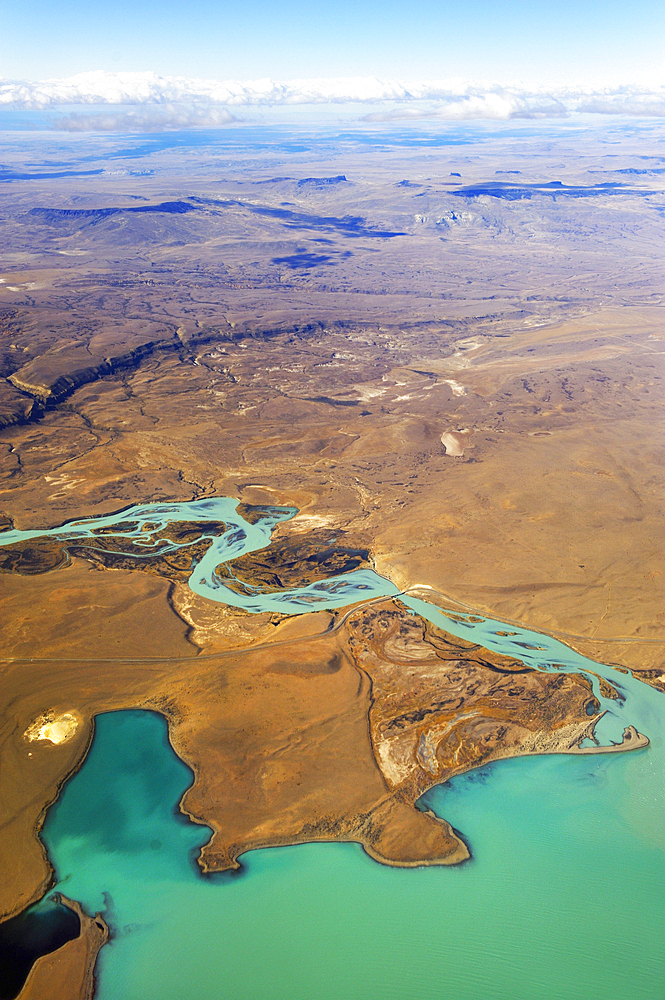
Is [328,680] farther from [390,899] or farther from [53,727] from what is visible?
[53,727]

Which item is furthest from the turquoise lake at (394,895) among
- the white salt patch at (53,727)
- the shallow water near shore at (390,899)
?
the white salt patch at (53,727)

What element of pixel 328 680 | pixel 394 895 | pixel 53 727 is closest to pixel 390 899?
pixel 394 895

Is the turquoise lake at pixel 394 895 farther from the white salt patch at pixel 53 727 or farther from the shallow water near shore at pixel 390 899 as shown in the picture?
the white salt patch at pixel 53 727

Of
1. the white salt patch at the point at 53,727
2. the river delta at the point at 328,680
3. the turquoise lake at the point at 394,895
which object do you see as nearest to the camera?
the turquoise lake at the point at 394,895

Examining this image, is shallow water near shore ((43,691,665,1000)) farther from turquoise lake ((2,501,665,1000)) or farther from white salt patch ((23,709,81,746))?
white salt patch ((23,709,81,746))

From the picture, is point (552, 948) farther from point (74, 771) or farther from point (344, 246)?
point (344, 246)

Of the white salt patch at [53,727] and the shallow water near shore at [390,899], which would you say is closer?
the shallow water near shore at [390,899]
